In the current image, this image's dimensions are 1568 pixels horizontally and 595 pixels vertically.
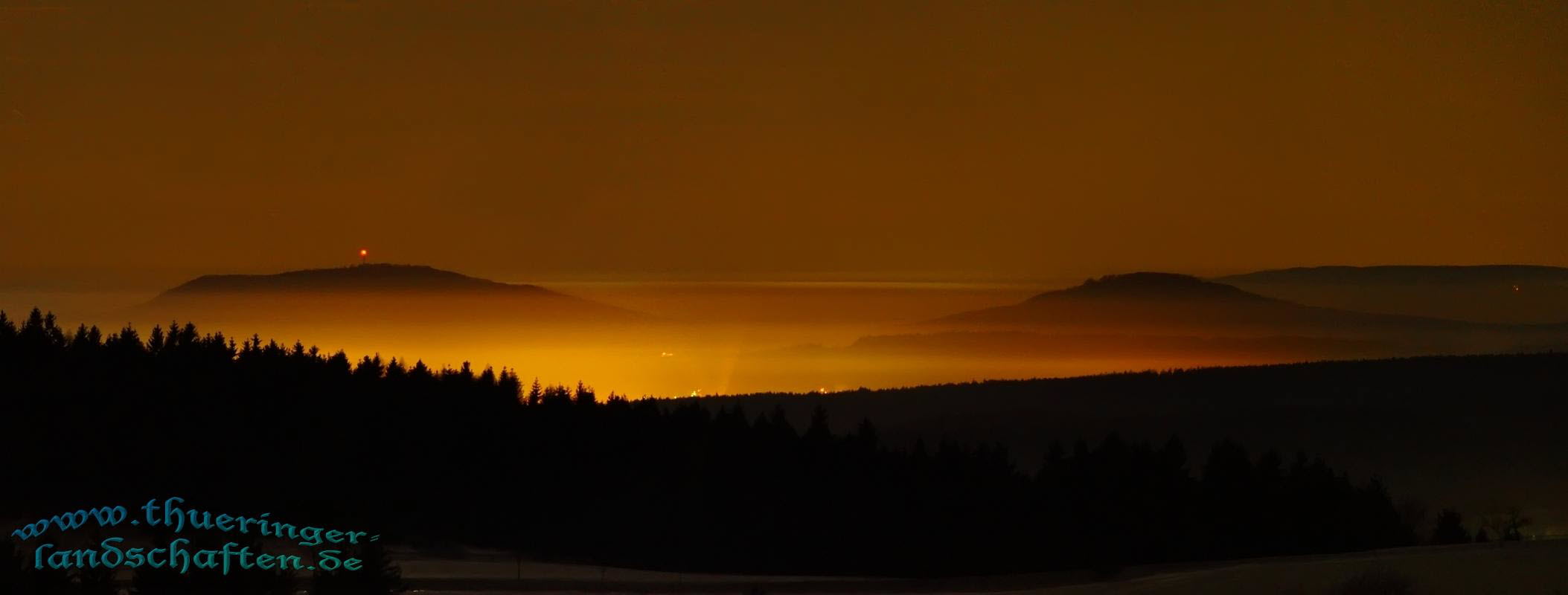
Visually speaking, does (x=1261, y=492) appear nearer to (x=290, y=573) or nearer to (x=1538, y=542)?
(x=1538, y=542)

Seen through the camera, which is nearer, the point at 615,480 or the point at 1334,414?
the point at 615,480

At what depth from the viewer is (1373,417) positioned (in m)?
55.8

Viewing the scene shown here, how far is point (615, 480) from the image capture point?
32.8m

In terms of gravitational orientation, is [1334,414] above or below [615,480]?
above

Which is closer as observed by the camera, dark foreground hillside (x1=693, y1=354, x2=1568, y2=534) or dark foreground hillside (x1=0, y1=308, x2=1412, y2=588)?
dark foreground hillside (x1=0, y1=308, x2=1412, y2=588)

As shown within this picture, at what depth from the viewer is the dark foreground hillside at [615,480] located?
1107 inches

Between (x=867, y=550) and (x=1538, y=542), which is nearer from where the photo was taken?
(x=1538, y=542)

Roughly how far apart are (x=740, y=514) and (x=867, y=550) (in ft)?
9.60

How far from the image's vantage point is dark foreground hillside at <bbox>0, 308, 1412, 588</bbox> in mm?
28125

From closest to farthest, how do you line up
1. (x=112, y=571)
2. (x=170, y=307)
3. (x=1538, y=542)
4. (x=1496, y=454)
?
(x=112, y=571), (x=1538, y=542), (x=1496, y=454), (x=170, y=307)


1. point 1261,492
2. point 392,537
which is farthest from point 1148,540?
point 392,537

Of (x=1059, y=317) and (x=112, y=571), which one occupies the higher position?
(x=1059, y=317)

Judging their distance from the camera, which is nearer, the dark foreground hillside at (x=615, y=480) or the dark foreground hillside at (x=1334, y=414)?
the dark foreground hillside at (x=615, y=480)

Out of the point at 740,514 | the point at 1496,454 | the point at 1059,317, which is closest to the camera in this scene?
the point at 740,514
